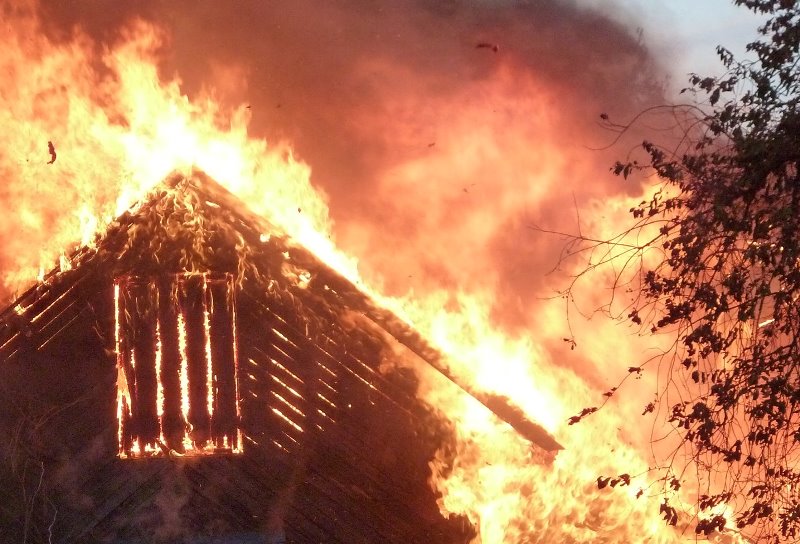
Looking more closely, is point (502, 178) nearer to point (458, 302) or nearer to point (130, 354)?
point (458, 302)

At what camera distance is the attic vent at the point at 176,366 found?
9.69 meters

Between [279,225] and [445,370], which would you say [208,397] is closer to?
[279,225]

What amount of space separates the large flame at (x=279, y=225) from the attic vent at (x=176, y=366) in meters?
1.10

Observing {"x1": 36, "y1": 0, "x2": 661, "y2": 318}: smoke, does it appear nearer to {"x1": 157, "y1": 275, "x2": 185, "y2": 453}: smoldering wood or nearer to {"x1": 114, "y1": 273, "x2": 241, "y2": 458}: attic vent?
{"x1": 114, "y1": 273, "x2": 241, "y2": 458}: attic vent

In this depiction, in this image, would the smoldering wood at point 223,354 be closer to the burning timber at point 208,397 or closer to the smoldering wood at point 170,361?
the burning timber at point 208,397

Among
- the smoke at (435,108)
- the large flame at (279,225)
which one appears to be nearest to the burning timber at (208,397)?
the large flame at (279,225)

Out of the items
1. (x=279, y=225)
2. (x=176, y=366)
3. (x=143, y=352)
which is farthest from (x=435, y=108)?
(x=143, y=352)

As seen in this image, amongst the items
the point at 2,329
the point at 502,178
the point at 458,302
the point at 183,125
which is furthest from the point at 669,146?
the point at 2,329

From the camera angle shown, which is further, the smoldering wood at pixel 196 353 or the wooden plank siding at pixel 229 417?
the smoldering wood at pixel 196 353

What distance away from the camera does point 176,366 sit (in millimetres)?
9852

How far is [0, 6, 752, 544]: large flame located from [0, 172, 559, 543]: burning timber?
1.19 ft

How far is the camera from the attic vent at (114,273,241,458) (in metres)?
9.69

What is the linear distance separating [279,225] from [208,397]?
231cm

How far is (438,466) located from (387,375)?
135cm
